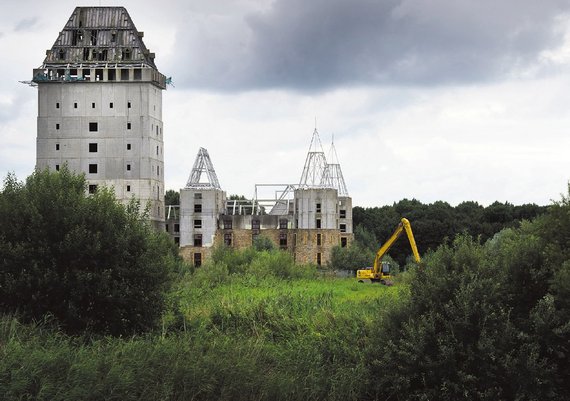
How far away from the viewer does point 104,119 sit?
116m

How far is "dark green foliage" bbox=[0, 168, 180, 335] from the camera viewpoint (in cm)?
4247

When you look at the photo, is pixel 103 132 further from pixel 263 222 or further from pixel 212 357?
pixel 212 357

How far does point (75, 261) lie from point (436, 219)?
3650 inches

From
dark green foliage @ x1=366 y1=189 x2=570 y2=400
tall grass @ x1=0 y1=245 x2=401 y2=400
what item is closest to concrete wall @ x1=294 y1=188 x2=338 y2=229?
tall grass @ x1=0 y1=245 x2=401 y2=400

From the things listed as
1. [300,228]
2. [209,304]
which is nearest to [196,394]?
[209,304]

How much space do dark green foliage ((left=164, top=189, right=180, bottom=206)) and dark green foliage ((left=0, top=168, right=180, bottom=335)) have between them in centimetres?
10473

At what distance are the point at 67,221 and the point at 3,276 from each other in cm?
325

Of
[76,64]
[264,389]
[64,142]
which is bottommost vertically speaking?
[264,389]

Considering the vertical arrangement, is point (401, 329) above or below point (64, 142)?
below

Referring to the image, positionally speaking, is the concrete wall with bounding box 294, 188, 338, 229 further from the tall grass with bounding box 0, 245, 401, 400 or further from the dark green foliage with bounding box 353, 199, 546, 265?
the tall grass with bounding box 0, 245, 401, 400

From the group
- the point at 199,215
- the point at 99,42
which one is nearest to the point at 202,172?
the point at 199,215

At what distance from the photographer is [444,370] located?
117ft

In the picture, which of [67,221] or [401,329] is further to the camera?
[67,221]

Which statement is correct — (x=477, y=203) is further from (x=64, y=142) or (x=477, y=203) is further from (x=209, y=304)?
(x=209, y=304)
